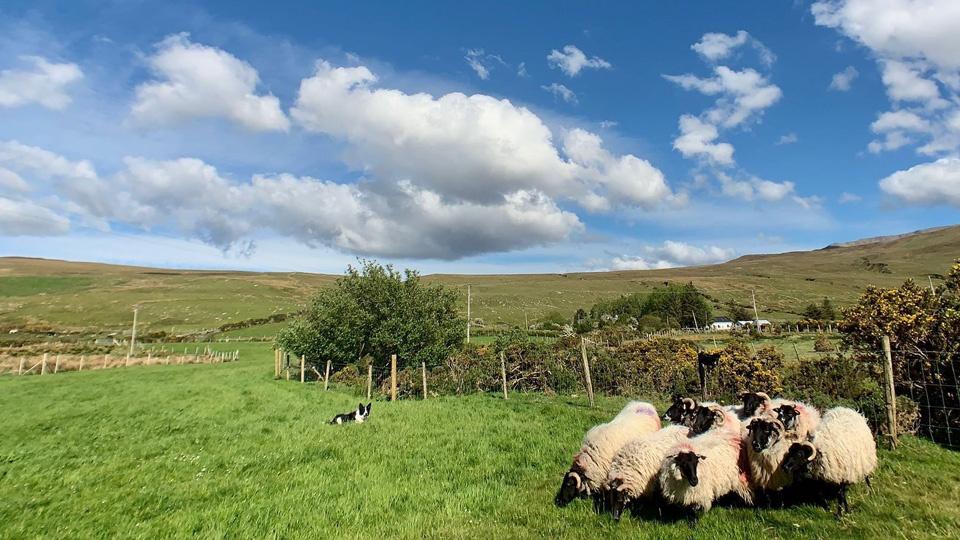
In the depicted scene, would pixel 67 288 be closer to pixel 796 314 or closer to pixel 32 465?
pixel 32 465

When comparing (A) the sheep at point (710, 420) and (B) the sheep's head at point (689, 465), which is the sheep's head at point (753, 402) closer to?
(A) the sheep at point (710, 420)

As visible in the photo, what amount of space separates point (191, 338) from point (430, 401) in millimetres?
72418

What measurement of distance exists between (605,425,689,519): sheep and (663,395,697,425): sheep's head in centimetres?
209

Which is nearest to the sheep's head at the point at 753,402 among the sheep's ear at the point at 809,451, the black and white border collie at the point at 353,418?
the sheep's ear at the point at 809,451

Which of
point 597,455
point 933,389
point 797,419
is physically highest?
point 797,419

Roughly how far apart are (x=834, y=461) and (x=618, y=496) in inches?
120

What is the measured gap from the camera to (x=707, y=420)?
29.0 ft

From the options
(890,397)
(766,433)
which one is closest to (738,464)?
(766,433)

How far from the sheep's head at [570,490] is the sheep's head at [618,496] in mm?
603

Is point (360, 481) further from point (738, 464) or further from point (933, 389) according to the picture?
point (933, 389)

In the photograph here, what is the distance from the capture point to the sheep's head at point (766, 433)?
7.09 meters

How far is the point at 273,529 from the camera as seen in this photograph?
280 inches

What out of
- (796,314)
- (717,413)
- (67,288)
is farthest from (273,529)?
(67,288)

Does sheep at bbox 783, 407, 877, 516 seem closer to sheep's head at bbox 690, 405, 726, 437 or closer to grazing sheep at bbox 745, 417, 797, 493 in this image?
grazing sheep at bbox 745, 417, 797, 493
